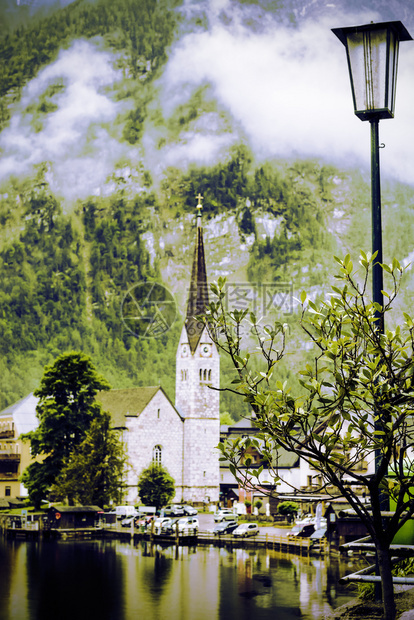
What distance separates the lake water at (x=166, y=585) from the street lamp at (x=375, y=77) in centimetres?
2543

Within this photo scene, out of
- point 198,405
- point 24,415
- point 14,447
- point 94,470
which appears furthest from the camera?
point 24,415

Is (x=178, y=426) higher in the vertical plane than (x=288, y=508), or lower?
higher

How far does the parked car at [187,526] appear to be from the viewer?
6219 centimetres

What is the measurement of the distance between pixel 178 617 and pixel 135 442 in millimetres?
54388

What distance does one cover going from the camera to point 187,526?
63906 mm

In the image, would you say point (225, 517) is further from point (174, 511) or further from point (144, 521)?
point (174, 511)

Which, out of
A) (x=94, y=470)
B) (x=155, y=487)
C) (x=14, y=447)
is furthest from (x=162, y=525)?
(x=14, y=447)

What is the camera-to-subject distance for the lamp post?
966cm

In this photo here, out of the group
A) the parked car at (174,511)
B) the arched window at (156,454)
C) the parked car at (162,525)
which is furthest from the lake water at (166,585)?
the arched window at (156,454)

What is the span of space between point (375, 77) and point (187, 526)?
5812cm

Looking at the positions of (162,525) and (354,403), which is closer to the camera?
(354,403)

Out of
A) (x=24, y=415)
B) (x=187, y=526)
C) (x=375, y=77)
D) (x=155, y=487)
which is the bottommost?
(x=187, y=526)

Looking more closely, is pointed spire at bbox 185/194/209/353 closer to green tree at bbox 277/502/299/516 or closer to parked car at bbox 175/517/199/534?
green tree at bbox 277/502/299/516

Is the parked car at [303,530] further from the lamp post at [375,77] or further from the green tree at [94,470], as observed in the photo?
the lamp post at [375,77]
